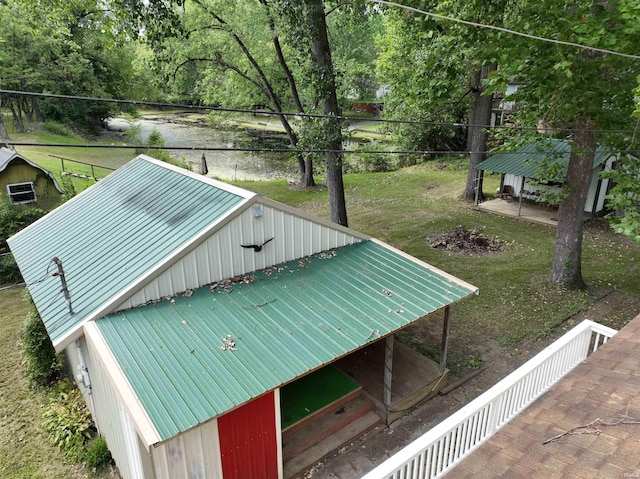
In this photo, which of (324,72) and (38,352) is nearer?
(38,352)

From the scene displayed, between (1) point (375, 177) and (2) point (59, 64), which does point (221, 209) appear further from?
(2) point (59, 64)

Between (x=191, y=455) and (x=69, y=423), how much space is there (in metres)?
3.68

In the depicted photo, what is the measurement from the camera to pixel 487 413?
17.2ft

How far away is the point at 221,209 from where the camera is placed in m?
7.41

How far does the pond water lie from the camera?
3081cm

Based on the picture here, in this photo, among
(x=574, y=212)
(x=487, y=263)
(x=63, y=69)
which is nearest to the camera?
(x=574, y=212)

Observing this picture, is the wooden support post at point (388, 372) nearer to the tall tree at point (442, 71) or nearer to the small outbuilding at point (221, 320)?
the small outbuilding at point (221, 320)

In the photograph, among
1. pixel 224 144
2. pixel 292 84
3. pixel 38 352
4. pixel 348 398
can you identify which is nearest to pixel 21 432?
pixel 38 352

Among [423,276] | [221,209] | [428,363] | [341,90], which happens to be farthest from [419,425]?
[341,90]

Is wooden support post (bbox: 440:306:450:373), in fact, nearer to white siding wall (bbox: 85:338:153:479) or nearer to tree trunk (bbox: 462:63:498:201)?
white siding wall (bbox: 85:338:153:479)

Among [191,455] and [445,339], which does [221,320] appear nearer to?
[191,455]

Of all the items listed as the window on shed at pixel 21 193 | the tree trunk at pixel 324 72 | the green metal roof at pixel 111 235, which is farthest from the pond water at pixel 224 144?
the green metal roof at pixel 111 235

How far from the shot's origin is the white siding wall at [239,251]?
6.82 m

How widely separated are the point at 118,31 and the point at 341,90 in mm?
7550
